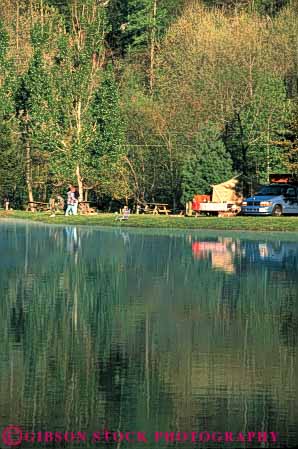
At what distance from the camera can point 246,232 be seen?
49.2 m

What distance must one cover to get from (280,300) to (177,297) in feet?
5.64

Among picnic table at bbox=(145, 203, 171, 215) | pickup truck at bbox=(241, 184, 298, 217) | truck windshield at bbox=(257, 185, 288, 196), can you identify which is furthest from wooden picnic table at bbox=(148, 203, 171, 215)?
pickup truck at bbox=(241, 184, 298, 217)

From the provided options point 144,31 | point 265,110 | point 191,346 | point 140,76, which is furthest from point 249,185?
point 191,346

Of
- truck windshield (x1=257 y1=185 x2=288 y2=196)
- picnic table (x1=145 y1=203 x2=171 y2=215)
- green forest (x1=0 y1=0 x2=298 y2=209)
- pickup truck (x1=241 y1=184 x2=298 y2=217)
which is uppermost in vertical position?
green forest (x1=0 y1=0 x2=298 y2=209)

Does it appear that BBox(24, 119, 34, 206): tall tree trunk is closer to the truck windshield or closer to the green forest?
the green forest

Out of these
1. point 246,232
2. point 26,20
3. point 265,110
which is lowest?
point 246,232

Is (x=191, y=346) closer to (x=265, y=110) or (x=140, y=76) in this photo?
(x=265, y=110)

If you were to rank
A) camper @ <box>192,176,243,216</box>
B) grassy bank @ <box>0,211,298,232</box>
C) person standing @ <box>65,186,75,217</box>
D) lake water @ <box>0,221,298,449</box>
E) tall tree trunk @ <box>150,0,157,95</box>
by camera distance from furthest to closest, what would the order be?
tall tree trunk @ <box>150,0,157,95</box>
person standing @ <box>65,186,75,217</box>
camper @ <box>192,176,243,216</box>
grassy bank @ <box>0,211,298,232</box>
lake water @ <box>0,221,298,449</box>

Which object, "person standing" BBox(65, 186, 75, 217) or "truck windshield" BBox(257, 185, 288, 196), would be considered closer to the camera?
"truck windshield" BBox(257, 185, 288, 196)

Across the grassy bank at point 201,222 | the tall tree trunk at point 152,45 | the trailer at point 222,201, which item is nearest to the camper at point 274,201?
the trailer at point 222,201

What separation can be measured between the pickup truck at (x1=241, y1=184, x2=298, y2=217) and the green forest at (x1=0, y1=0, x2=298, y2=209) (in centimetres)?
418

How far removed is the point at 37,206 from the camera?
77.2 meters

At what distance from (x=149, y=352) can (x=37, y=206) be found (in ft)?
205

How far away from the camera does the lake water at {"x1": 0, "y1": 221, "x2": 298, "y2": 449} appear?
1124cm
